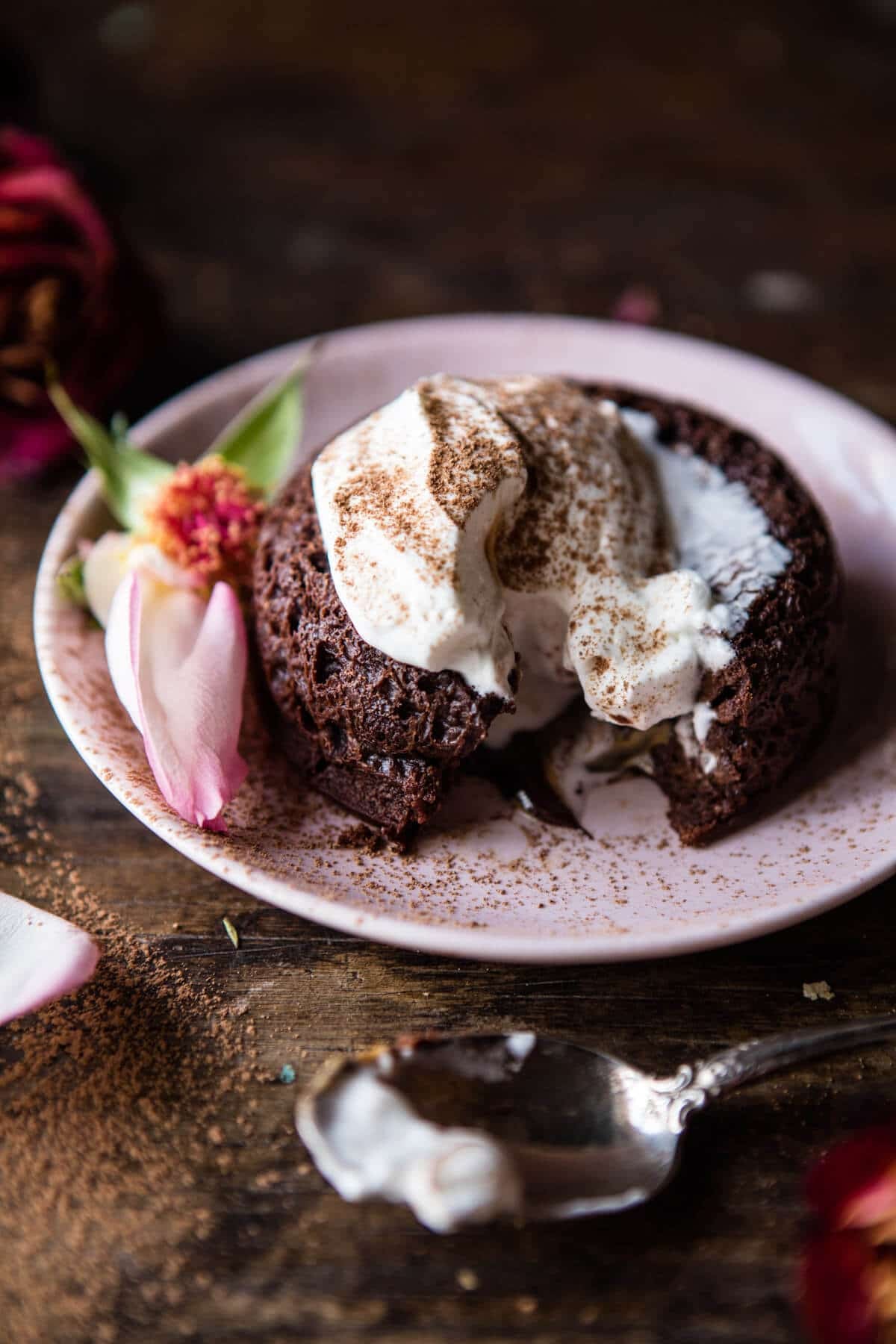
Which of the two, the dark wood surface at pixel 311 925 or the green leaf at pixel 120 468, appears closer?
the dark wood surface at pixel 311 925

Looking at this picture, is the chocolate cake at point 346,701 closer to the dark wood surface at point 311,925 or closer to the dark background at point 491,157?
the dark wood surface at point 311,925

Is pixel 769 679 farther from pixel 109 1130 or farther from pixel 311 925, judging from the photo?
pixel 109 1130

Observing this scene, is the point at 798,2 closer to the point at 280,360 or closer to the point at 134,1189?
the point at 280,360

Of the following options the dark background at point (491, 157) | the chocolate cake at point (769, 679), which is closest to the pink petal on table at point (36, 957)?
the chocolate cake at point (769, 679)

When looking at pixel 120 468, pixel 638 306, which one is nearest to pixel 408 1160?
pixel 120 468

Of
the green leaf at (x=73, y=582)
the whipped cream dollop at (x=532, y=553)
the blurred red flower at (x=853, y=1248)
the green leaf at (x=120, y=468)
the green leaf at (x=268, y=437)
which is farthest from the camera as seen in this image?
the green leaf at (x=268, y=437)

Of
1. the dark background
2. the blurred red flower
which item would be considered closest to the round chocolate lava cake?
the blurred red flower
